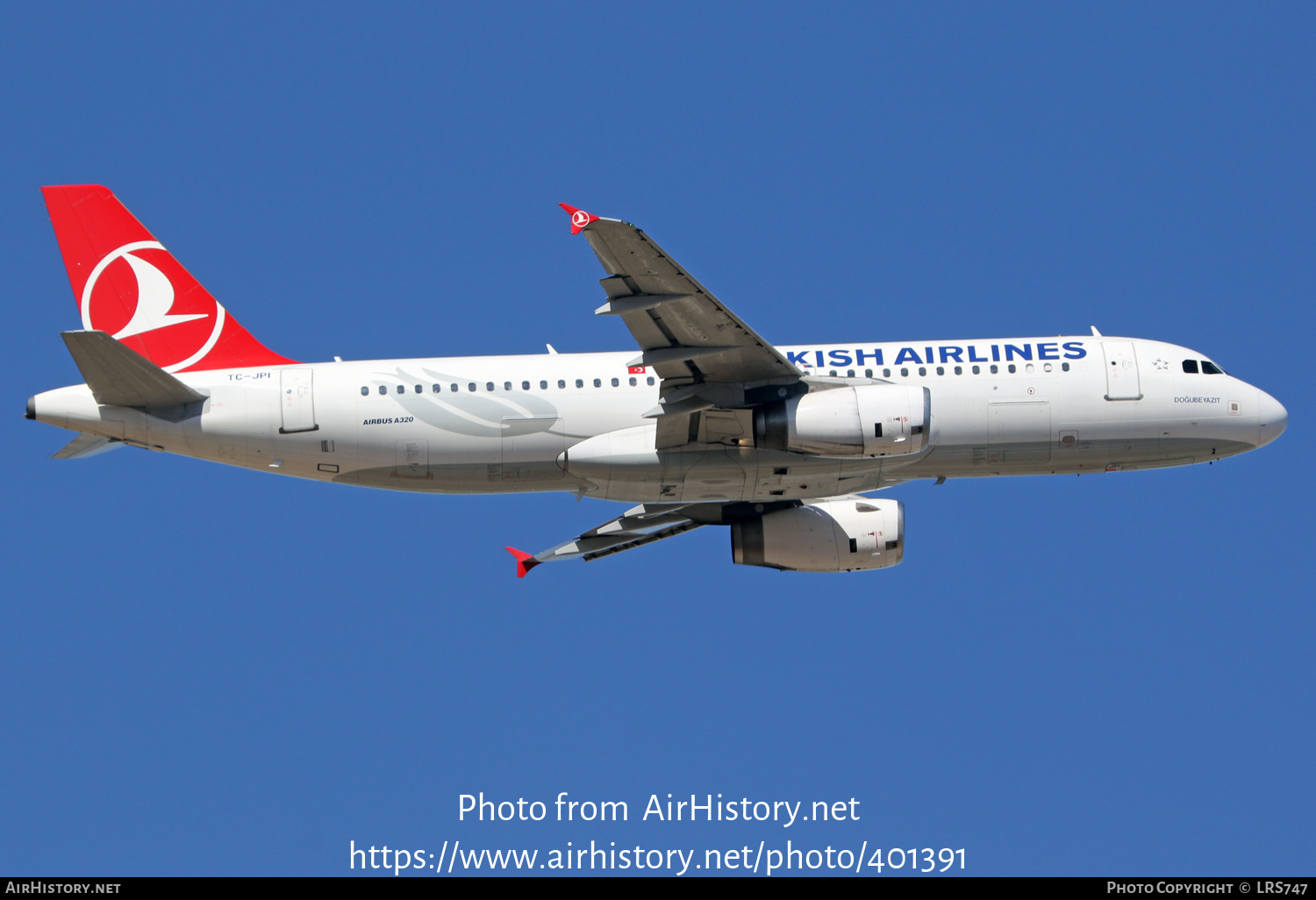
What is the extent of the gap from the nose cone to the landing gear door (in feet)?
11.2

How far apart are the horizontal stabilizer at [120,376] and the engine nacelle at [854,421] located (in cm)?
1419

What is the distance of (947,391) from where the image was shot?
36.6 m

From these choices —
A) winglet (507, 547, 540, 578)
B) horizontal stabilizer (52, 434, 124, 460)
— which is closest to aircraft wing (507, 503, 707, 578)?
winglet (507, 547, 540, 578)

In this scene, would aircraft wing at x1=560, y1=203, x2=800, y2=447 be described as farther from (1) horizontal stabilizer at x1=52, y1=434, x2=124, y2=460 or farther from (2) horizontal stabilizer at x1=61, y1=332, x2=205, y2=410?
(1) horizontal stabilizer at x1=52, y1=434, x2=124, y2=460

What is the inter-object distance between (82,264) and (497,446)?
1209cm

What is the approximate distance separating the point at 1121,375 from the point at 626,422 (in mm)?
12649

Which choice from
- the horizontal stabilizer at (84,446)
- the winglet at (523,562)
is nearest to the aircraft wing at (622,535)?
the winglet at (523,562)

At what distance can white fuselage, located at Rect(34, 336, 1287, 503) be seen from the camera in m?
35.7

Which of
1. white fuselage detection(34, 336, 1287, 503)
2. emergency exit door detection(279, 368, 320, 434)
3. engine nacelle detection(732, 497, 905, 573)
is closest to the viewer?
white fuselage detection(34, 336, 1287, 503)

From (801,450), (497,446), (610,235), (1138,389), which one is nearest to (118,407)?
(497,446)

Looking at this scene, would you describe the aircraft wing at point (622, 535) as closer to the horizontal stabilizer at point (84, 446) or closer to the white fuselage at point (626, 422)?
the white fuselage at point (626, 422)

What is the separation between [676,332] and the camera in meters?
33.4

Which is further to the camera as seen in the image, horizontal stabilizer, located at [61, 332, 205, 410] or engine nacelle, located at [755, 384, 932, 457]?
engine nacelle, located at [755, 384, 932, 457]
